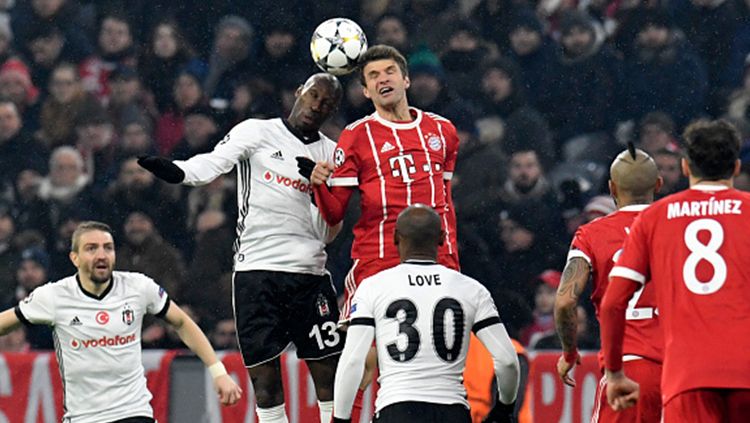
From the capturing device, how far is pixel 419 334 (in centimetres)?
673

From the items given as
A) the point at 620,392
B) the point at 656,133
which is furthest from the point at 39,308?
the point at 656,133

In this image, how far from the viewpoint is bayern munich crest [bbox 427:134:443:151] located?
8.42 m

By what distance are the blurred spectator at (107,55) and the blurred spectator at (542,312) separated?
448 centimetres

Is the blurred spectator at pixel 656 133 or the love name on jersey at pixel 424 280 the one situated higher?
the blurred spectator at pixel 656 133

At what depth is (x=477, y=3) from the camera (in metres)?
14.0

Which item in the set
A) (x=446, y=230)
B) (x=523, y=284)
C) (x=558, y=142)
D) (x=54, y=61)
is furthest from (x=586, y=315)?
(x=54, y=61)

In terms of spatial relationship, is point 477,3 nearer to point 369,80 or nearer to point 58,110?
point 58,110

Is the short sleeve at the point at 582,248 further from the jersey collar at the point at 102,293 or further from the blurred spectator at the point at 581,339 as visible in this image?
the blurred spectator at the point at 581,339

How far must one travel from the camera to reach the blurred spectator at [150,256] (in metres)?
13.2

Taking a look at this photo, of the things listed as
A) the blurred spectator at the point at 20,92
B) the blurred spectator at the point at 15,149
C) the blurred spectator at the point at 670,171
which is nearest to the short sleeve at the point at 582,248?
the blurred spectator at the point at 670,171

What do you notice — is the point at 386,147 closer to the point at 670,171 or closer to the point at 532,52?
the point at 670,171

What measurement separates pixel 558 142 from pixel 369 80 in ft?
17.5

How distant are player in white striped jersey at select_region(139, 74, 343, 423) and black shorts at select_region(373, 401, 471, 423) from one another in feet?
6.98

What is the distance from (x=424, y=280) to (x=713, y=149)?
4.81ft
